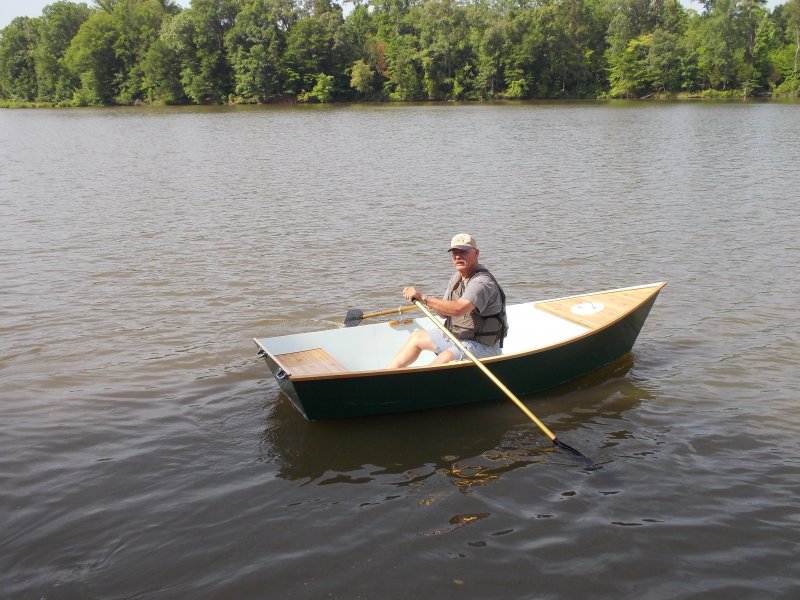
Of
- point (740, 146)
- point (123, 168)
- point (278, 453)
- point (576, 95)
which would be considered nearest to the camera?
point (278, 453)

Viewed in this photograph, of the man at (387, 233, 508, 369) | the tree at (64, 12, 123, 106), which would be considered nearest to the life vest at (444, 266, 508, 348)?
the man at (387, 233, 508, 369)

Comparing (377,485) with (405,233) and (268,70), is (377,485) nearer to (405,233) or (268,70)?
(405,233)

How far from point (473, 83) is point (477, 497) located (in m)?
74.9

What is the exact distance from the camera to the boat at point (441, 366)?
6566 millimetres

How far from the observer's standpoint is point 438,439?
6.68 metres

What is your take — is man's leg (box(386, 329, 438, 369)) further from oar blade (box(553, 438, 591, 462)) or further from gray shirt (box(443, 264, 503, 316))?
oar blade (box(553, 438, 591, 462))

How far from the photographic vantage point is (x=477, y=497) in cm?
572

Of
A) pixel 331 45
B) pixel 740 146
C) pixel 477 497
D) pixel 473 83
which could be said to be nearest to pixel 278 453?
pixel 477 497

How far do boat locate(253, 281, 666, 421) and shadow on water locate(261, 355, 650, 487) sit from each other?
0.48ft

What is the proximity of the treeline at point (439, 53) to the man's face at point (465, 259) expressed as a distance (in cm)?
7072

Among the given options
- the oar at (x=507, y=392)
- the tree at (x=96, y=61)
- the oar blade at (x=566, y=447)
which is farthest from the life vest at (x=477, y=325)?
the tree at (x=96, y=61)

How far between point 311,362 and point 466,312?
1600 mm

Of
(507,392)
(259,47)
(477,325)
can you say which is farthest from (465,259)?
(259,47)

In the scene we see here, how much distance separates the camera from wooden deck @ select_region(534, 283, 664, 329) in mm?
8172
